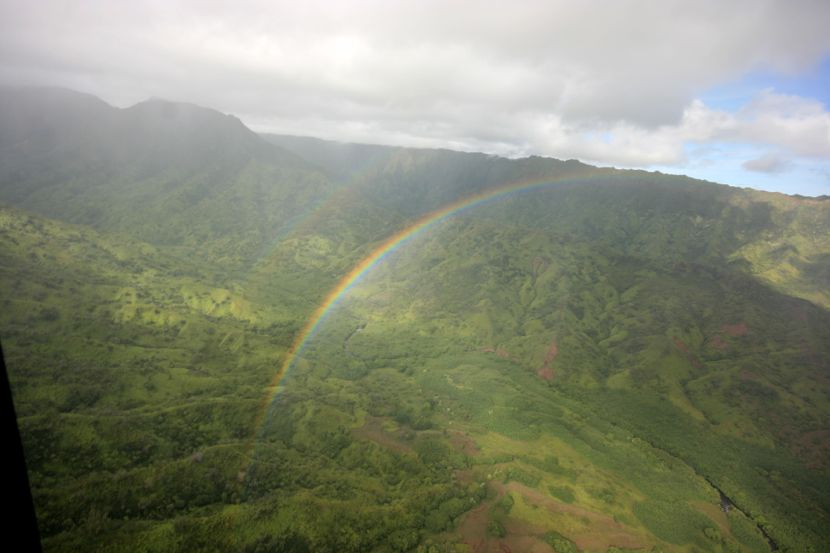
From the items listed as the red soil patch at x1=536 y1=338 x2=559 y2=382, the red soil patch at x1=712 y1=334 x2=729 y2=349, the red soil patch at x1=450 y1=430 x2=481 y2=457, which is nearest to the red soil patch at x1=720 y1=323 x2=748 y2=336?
the red soil patch at x1=712 y1=334 x2=729 y2=349

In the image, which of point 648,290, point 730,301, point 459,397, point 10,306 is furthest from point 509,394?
point 10,306

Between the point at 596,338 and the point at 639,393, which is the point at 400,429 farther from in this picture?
the point at 596,338

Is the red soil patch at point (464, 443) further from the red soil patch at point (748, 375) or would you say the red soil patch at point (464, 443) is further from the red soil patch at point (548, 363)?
the red soil patch at point (748, 375)

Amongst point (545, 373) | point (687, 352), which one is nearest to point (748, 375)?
point (687, 352)

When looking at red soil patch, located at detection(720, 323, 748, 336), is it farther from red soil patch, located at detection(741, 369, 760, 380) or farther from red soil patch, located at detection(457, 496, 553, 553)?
red soil patch, located at detection(457, 496, 553, 553)

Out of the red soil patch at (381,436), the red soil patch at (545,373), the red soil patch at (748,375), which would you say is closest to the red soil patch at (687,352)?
the red soil patch at (748,375)

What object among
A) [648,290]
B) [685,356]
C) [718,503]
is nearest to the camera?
[718,503]
